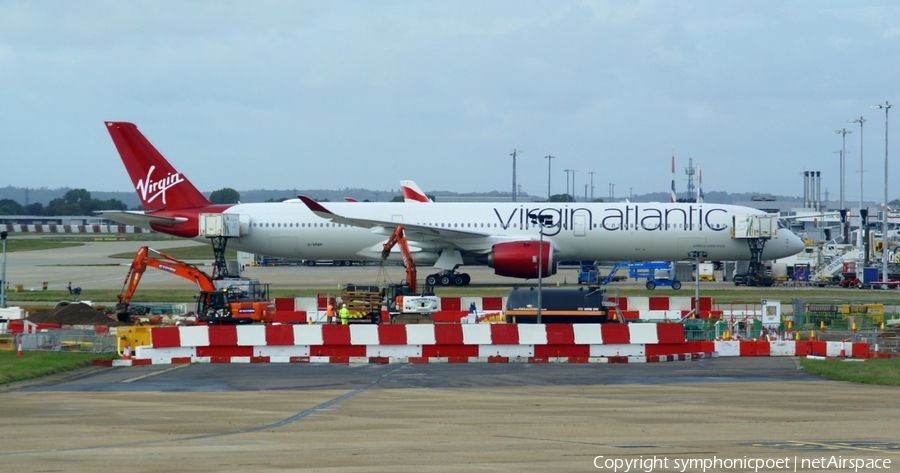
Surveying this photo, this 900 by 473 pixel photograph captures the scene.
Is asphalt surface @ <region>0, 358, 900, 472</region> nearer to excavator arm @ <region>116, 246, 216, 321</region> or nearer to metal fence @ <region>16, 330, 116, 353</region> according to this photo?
metal fence @ <region>16, 330, 116, 353</region>

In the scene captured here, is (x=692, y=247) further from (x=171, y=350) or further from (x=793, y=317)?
(x=171, y=350)

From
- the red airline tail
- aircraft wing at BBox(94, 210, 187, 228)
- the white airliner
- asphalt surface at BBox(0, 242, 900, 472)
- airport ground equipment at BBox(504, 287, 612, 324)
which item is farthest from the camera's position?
the red airline tail

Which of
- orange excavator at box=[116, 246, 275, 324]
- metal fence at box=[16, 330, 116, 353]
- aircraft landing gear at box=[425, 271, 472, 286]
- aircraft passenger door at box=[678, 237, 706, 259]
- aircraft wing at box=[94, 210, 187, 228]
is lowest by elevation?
metal fence at box=[16, 330, 116, 353]

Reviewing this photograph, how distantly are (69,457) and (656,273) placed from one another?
46906 mm

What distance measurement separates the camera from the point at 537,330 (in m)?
25.7

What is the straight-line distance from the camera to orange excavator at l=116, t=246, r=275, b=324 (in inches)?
1304

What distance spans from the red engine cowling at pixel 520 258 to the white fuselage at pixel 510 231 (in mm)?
1651

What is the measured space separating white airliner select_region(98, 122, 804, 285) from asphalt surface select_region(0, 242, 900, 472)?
26349 millimetres

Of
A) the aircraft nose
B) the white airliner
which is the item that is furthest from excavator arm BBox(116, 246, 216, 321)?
the aircraft nose

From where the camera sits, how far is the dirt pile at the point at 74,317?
110ft

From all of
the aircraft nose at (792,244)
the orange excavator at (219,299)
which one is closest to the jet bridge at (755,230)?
the aircraft nose at (792,244)

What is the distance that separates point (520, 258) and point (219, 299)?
58.5ft

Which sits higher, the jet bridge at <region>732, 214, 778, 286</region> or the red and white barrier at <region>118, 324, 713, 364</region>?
the jet bridge at <region>732, 214, 778, 286</region>

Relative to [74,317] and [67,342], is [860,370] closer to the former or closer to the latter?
[67,342]
